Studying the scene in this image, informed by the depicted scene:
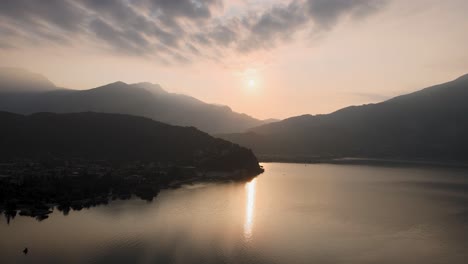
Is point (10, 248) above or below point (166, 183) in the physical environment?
below

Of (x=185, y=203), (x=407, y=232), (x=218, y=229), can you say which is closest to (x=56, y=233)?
(x=218, y=229)

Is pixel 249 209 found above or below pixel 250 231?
above

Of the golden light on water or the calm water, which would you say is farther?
the golden light on water

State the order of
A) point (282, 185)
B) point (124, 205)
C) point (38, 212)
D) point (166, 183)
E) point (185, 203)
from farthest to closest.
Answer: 1. point (282, 185)
2. point (166, 183)
3. point (185, 203)
4. point (124, 205)
5. point (38, 212)

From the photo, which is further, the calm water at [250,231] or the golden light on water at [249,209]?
the golden light on water at [249,209]

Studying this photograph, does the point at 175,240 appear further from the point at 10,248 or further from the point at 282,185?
the point at 282,185
